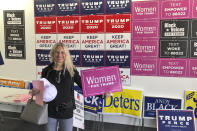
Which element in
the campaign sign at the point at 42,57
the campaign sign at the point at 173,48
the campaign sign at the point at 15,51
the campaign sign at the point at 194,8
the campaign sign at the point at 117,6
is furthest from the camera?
the campaign sign at the point at 15,51

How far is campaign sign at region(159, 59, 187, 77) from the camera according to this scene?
2746mm

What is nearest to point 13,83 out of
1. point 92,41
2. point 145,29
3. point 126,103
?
point 92,41

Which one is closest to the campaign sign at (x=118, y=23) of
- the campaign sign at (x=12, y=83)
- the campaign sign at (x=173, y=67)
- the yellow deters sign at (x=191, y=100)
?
the campaign sign at (x=173, y=67)

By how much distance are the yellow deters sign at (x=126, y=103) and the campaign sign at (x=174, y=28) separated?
882mm

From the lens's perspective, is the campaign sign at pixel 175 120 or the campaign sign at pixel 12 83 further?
the campaign sign at pixel 12 83

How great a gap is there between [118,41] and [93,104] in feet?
3.33

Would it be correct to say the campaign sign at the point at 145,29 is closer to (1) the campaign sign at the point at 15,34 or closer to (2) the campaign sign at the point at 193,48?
(2) the campaign sign at the point at 193,48

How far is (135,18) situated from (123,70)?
2.46 feet

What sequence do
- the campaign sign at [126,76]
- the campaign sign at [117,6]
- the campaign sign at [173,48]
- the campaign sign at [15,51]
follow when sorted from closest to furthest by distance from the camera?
1. the campaign sign at [173,48]
2. the campaign sign at [117,6]
3. the campaign sign at [126,76]
4. the campaign sign at [15,51]

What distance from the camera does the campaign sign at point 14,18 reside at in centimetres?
335

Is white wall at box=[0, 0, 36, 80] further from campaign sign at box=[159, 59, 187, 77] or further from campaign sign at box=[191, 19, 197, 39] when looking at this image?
campaign sign at box=[191, 19, 197, 39]

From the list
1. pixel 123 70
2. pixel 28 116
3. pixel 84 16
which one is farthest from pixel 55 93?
pixel 84 16

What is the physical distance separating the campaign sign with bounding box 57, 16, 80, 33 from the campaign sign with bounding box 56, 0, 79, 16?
0.24ft

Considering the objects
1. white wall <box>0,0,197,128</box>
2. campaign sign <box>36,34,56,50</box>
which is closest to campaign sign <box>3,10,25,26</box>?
white wall <box>0,0,197,128</box>
